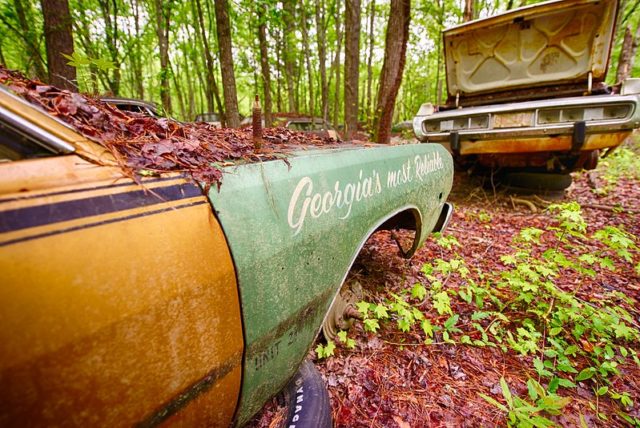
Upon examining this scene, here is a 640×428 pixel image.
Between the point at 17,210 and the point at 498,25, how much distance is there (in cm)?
597

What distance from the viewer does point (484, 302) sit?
265cm

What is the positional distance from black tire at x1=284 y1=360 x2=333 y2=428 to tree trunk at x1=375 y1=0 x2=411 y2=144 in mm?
4305

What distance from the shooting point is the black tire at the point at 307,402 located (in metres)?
1.43

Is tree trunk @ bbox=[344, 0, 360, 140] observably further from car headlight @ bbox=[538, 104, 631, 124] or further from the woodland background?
car headlight @ bbox=[538, 104, 631, 124]

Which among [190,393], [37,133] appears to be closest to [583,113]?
[190,393]

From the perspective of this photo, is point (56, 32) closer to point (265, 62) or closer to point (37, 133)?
point (265, 62)

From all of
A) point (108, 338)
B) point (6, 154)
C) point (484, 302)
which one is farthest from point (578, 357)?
point (6, 154)

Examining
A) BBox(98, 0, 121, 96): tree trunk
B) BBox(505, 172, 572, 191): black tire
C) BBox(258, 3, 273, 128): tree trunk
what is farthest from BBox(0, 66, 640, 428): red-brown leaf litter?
BBox(98, 0, 121, 96): tree trunk

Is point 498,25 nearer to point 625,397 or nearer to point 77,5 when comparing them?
point 625,397

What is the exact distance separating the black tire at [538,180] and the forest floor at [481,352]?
172 cm

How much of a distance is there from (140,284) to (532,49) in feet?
21.2

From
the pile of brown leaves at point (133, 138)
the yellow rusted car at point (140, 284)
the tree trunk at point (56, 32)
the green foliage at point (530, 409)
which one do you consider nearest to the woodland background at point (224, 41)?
the tree trunk at point (56, 32)

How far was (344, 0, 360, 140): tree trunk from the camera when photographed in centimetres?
750

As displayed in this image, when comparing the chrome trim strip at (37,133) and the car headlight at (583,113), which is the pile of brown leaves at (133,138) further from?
the car headlight at (583,113)
